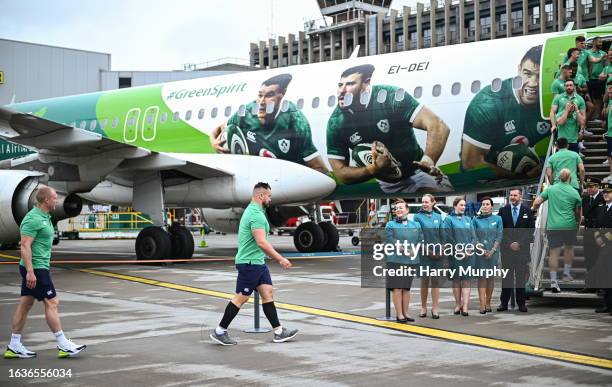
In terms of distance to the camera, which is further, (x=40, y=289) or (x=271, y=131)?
(x=271, y=131)

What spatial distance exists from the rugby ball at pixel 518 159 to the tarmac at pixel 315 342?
3.47 metres

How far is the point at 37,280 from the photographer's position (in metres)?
7.62

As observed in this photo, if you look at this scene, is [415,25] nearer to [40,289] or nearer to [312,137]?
[312,137]

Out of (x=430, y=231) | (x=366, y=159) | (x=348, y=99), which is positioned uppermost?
(x=348, y=99)

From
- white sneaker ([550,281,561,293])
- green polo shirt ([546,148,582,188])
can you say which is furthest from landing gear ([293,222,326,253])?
white sneaker ([550,281,561,293])

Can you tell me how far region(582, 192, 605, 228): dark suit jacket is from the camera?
10820 mm

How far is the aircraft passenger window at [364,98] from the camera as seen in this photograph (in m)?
17.5

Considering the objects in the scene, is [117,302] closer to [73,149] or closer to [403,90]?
[73,149]

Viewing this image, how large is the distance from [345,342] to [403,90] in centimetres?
964

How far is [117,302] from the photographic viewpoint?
11750 millimetres

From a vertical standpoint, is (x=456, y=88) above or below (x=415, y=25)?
below

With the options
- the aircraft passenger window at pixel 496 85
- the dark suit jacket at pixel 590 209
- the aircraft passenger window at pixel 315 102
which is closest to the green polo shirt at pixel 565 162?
the dark suit jacket at pixel 590 209

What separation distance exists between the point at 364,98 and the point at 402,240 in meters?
8.37

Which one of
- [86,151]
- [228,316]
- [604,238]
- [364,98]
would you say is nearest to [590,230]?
[604,238]
